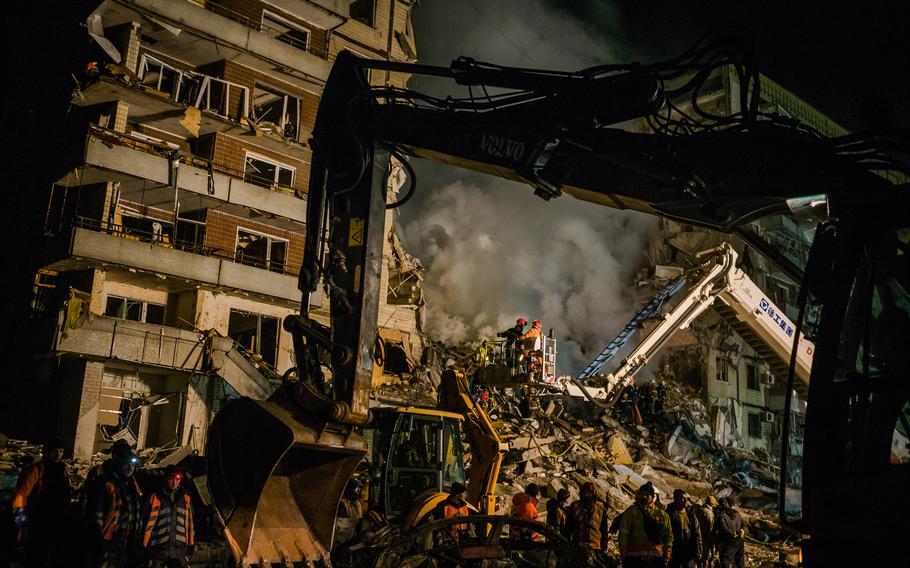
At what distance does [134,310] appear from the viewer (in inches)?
1038

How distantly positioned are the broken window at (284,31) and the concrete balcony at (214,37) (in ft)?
2.38

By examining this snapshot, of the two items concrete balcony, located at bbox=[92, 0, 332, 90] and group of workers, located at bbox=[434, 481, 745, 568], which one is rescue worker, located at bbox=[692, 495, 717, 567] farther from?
concrete balcony, located at bbox=[92, 0, 332, 90]

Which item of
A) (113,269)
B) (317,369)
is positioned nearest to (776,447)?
(113,269)

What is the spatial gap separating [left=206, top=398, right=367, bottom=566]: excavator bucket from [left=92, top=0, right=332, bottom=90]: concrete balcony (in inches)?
896

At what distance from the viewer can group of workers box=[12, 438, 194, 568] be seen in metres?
7.69

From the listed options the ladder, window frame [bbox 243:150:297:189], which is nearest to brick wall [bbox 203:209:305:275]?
window frame [bbox 243:150:297:189]

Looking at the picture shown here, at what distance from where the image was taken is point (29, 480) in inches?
300

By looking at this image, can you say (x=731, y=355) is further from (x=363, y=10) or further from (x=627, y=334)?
(x=363, y=10)

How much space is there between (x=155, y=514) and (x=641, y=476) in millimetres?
17498

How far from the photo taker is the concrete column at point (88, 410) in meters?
22.4

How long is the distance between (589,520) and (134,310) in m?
20.0

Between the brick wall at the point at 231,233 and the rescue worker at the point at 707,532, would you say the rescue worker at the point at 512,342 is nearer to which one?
the rescue worker at the point at 707,532

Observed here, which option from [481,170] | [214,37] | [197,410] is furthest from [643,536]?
[214,37]

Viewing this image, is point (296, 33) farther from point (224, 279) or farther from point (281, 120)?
point (224, 279)
